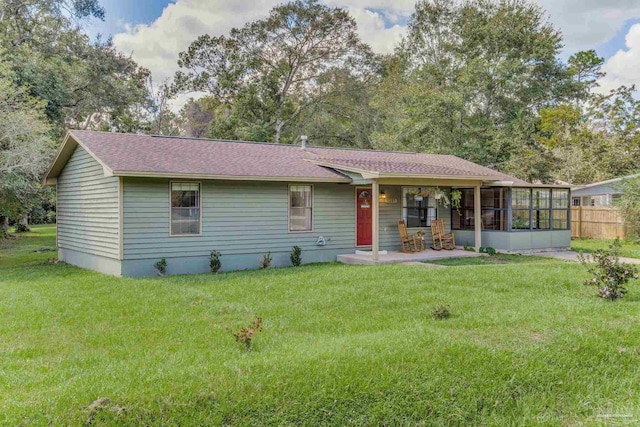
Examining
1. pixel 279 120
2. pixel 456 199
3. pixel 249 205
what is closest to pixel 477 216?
pixel 456 199

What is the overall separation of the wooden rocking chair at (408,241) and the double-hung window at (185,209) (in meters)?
5.82

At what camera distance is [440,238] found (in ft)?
46.0

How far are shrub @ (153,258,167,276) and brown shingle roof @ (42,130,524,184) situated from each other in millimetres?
1936

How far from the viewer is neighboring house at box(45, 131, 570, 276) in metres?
10.1

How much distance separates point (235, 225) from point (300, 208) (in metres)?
1.90

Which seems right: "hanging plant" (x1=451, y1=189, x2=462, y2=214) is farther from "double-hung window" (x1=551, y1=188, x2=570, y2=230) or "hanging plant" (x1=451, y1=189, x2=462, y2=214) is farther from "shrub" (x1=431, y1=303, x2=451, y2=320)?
"shrub" (x1=431, y1=303, x2=451, y2=320)

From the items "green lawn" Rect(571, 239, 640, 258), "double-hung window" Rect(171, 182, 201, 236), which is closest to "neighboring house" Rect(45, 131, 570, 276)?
"double-hung window" Rect(171, 182, 201, 236)

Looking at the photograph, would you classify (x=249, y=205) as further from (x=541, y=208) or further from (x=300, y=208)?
(x=541, y=208)

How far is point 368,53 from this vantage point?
29000 millimetres

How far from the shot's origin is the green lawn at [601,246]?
13.6 m

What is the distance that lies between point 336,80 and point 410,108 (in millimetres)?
7122

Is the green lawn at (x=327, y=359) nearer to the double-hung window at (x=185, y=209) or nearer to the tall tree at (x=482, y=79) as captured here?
the double-hung window at (x=185, y=209)

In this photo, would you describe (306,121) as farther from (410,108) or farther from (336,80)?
(410,108)

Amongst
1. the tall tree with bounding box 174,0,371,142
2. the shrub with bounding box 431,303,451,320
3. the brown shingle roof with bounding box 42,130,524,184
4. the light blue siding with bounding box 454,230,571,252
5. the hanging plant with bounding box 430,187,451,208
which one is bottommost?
the shrub with bounding box 431,303,451,320
